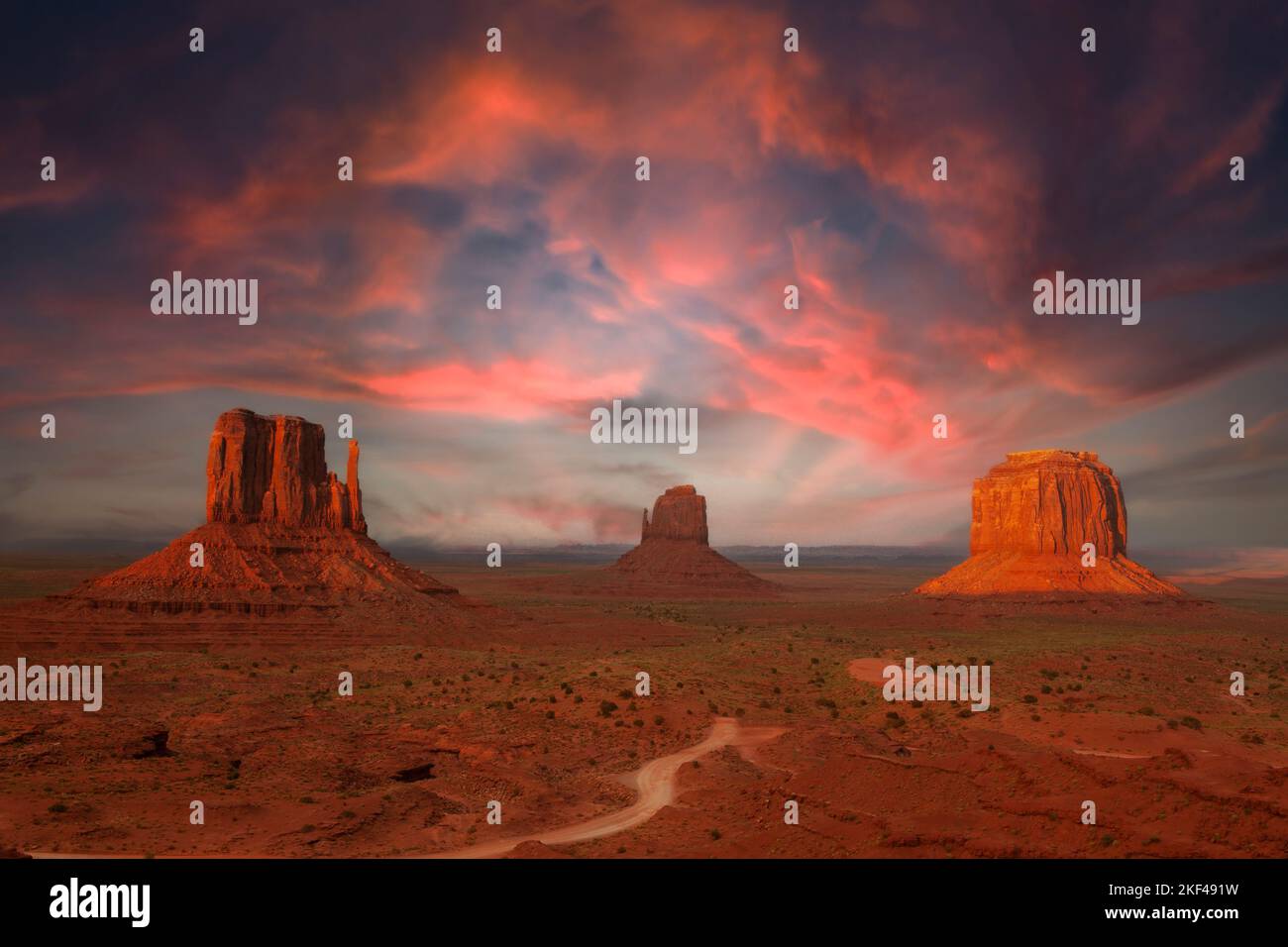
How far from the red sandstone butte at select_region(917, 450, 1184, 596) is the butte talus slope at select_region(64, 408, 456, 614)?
82693 millimetres

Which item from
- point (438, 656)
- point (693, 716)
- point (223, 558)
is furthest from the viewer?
point (223, 558)

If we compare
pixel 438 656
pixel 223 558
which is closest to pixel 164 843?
pixel 438 656

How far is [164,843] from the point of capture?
22.8 meters

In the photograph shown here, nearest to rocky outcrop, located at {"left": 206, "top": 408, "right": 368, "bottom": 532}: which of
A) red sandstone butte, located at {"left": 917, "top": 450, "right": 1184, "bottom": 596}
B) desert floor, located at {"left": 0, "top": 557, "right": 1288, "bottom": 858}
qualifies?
desert floor, located at {"left": 0, "top": 557, "right": 1288, "bottom": 858}

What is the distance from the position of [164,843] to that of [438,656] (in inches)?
1689

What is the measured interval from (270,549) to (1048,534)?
111 meters

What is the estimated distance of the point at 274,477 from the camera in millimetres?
90250

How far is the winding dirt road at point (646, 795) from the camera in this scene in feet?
75.7

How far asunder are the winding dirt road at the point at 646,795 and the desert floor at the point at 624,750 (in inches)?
6.2

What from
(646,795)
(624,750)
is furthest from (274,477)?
(646,795)

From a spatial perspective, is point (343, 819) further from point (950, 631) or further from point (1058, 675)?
point (950, 631)

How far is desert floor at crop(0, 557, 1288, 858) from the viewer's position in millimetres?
21359

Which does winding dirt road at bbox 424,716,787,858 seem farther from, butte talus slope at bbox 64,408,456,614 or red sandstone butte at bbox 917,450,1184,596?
red sandstone butte at bbox 917,450,1184,596

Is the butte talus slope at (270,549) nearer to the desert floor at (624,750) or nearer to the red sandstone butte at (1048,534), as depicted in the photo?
the desert floor at (624,750)
